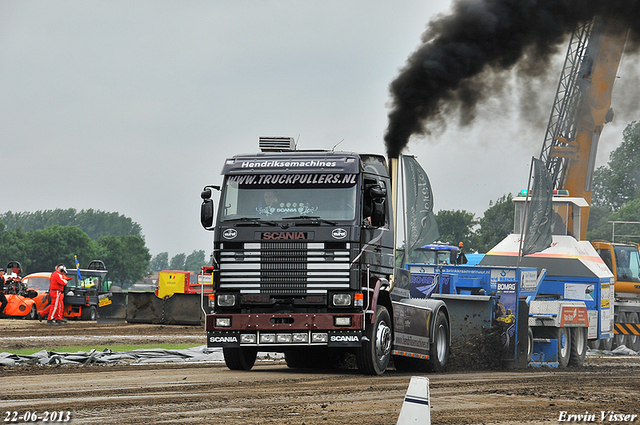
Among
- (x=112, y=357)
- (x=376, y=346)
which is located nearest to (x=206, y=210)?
(x=376, y=346)

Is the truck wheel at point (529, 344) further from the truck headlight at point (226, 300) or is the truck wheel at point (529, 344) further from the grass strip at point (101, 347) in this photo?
the grass strip at point (101, 347)

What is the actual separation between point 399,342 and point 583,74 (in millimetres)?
12354

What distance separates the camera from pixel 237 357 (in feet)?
46.0

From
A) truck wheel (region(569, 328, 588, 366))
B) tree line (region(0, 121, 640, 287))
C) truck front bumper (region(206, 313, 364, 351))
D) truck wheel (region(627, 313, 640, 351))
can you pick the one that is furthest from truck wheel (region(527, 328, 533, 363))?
tree line (region(0, 121, 640, 287))

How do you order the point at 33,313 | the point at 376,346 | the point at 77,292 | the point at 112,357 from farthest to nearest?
the point at 33,313, the point at 77,292, the point at 112,357, the point at 376,346

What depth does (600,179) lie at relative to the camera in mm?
97125

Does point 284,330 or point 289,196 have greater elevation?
point 289,196

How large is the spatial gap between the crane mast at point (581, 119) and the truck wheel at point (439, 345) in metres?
8.37

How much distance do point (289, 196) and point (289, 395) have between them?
368 cm

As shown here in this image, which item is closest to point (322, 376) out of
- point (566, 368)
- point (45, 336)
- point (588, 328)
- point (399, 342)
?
point (399, 342)

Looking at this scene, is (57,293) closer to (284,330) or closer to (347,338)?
(284,330)

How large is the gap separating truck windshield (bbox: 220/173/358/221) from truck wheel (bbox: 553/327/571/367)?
23.4 ft

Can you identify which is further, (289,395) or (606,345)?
(606,345)

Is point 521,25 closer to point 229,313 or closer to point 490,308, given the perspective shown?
point 490,308
